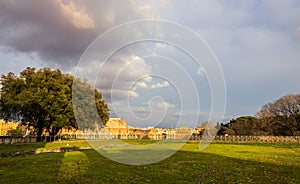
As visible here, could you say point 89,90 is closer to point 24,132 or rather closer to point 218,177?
point 24,132

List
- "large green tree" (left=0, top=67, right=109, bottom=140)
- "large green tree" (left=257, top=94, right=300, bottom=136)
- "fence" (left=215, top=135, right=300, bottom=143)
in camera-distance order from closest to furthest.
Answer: "large green tree" (left=0, top=67, right=109, bottom=140)
"fence" (left=215, top=135, right=300, bottom=143)
"large green tree" (left=257, top=94, right=300, bottom=136)

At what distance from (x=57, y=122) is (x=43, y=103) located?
5062 millimetres

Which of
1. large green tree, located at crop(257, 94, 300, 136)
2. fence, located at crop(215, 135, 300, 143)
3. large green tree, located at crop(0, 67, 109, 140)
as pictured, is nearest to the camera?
large green tree, located at crop(0, 67, 109, 140)

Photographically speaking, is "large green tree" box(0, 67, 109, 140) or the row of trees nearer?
"large green tree" box(0, 67, 109, 140)

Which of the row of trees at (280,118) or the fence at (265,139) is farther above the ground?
the row of trees at (280,118)

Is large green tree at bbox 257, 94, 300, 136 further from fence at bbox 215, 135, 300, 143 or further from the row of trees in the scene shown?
fence at bbox 215, 135, 300, 143

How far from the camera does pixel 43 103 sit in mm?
50562

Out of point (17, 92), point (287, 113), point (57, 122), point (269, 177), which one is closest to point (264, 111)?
point (287, 113)

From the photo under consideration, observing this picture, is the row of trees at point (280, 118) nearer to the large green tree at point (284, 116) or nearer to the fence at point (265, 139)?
the large green tree at point (284, 116)

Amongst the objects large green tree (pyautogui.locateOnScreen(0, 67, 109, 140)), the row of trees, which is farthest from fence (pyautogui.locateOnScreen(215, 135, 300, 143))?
large green tree (pyautogui.locateOnScreen(0, 67, 109, 140))

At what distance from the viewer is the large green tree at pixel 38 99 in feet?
165

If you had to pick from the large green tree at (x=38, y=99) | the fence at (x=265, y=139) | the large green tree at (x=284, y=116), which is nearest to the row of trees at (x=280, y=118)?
the large green tree at (x=284, y=116)

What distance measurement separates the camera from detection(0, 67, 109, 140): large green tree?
5022cm

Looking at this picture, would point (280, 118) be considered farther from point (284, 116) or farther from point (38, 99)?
point (38, 99)
